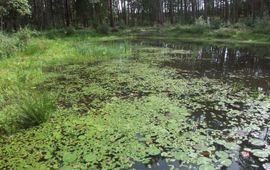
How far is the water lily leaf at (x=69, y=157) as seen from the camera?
4.02 meters

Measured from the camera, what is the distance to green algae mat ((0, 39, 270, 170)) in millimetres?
4004

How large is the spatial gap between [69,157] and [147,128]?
59.3 inches

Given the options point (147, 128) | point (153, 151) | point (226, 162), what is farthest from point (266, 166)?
point (147, 128)

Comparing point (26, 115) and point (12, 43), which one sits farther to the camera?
point (12, 43)

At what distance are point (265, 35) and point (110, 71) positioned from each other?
1477cm

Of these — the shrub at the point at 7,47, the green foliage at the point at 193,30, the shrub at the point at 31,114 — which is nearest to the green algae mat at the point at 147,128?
the shrub at the point at 31,114

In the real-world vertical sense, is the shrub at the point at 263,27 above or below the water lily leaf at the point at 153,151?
above

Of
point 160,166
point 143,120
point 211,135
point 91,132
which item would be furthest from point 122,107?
point 160,166

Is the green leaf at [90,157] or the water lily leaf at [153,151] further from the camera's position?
the water lily leaf at [153,151]

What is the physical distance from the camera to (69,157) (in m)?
4.08

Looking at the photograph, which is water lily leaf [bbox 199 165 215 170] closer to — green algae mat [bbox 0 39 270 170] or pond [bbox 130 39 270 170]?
green algae mat [bbox 0 39 270 170]

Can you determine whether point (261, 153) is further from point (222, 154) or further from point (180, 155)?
point (180, 155)

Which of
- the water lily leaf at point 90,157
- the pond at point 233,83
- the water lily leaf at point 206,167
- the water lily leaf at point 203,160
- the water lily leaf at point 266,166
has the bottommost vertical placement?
the water lily leaf at point 266,166

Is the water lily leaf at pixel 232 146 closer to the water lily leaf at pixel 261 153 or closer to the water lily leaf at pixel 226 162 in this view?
the water lily leaf at pixel 261 153
